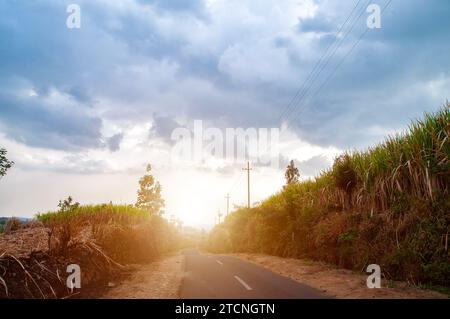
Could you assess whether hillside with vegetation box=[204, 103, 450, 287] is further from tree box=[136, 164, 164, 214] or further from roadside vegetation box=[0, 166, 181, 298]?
tree box=[136, 164, 164, 214]

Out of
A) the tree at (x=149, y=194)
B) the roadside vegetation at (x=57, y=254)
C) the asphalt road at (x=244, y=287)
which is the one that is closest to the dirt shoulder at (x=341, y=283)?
the asphalt road at (x=244, y=287)

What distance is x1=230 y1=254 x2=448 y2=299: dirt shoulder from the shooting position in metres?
7.64

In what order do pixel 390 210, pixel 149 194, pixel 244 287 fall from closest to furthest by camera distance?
pixel 244 287, pixel 390 210, pixel 149 194

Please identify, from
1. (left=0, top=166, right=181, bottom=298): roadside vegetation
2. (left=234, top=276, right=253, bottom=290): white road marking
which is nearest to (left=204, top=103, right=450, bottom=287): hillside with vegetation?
(left=234, top=276, right=253, bottom=290): white road marking

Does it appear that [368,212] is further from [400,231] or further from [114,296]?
[114,296]

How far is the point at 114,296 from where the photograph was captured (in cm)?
823

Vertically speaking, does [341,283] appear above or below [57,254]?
below

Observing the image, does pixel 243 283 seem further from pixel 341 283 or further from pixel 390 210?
pixel 390 210

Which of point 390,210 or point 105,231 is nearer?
point 390,210

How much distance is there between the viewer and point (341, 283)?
379 inches

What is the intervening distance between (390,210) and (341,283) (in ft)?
9.87

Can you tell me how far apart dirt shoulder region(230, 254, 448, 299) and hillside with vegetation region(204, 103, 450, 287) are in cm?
64

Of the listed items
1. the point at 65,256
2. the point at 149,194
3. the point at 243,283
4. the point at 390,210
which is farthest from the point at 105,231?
the point at 149,194
